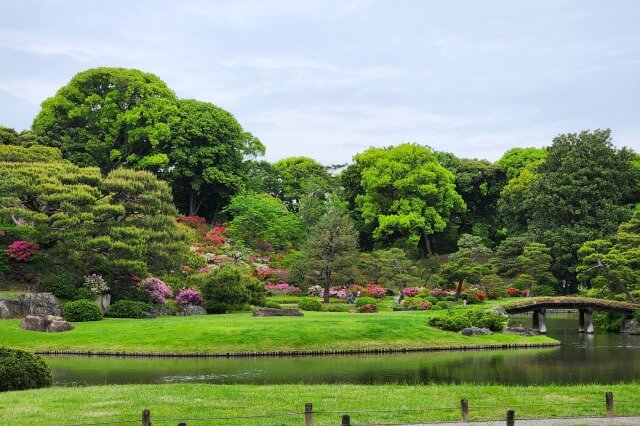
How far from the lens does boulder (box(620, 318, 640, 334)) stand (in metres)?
47.0

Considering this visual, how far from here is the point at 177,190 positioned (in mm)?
76875

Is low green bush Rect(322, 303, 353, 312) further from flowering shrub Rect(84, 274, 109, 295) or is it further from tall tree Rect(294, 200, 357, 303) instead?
flowering shrub Rect(84, 274, 109, 295)

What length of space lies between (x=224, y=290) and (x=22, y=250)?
1244 cm

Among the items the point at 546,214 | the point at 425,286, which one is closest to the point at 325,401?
the point at 425,286

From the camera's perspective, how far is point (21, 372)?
22.5 metres

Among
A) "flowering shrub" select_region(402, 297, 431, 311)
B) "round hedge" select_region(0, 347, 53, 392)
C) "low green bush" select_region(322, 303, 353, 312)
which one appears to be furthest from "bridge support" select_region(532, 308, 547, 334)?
"round hedge" select_region(0, 347, 53, 392)

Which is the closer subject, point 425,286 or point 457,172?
point 425,286

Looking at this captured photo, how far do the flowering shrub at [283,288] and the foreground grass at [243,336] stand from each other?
15474 millimetres

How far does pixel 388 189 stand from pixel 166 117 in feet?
76.1

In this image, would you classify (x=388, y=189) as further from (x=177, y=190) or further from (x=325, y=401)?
(x=325, y=401)

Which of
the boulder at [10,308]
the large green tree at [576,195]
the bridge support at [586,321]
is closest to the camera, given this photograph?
the boulder at [10,308]

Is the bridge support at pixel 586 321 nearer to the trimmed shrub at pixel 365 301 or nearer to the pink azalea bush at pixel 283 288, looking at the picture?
the trimmed shrub at pixel 365 301

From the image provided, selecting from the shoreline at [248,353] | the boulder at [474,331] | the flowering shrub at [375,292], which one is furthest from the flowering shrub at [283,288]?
the shoreline at [248,353]

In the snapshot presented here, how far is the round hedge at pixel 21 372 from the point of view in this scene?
22.3 meters
